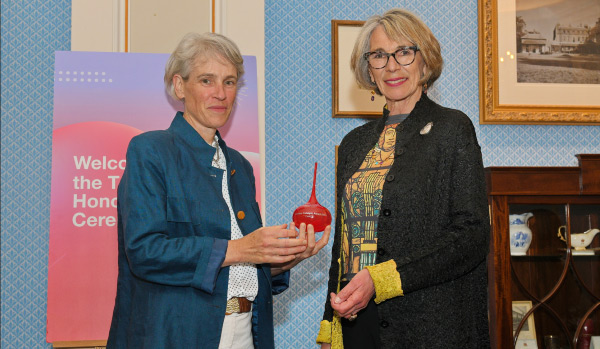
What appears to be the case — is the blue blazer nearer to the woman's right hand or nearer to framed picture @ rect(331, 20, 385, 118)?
the woman's right hand

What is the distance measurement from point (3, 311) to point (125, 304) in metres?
1.64

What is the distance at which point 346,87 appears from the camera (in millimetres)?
3096

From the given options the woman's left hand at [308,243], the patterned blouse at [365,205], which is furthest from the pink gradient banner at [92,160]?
the patterned blouse at [365,205]

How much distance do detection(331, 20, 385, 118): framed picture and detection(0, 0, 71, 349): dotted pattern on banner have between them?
4.54 ft

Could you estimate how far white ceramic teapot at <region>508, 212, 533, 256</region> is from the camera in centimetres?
282

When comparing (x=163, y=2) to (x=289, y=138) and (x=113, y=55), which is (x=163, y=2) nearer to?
(x=113, y=55)

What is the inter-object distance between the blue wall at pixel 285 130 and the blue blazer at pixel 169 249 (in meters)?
1.46

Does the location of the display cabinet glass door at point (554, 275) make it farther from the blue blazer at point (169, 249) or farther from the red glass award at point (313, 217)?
the blue blazer at point (169, 249)

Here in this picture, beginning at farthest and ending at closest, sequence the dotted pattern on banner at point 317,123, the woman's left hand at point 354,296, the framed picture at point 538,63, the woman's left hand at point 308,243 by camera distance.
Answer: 1. the framed picture at point 538,63
2. the dotted pattern on banner at point 317,123
3. the woman's left hand at point 308,243
4. the woman's left hand at point 354,296

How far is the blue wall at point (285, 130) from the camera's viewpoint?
2.90m

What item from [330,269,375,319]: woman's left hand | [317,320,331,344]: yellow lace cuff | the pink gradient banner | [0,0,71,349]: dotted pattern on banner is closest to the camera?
[330,269,375,319]: woman's left hand

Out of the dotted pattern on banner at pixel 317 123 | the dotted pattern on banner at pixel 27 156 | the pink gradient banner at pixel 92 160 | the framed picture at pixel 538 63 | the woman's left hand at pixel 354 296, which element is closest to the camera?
the woman's left hand at pixel 354 296

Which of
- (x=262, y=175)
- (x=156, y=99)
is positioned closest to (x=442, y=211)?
(x=262, y=175)

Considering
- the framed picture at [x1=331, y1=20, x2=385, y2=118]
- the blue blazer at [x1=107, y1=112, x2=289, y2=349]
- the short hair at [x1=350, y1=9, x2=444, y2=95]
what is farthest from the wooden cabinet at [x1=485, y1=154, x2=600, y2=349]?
the blue blazer at [x1=107, y1=112, x2=289, y2=349]
